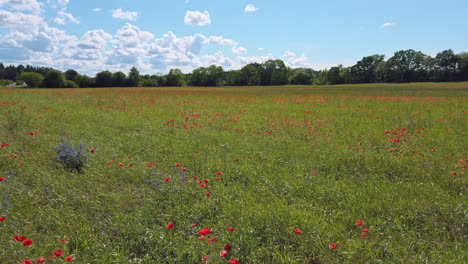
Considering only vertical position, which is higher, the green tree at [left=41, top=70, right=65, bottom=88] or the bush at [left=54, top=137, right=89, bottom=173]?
the green tree at [left=41, top=70, right=65, bottom=88]

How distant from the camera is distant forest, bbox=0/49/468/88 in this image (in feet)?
261

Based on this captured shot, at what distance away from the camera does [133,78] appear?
10550cm

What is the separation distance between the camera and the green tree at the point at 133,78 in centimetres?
10242

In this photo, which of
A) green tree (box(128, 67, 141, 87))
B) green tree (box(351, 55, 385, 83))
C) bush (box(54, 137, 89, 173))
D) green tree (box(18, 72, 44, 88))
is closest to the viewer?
bush (box(54, 137, 89, 173))

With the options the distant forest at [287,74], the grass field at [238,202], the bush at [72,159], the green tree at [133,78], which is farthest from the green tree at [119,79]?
the bush at [72,159]

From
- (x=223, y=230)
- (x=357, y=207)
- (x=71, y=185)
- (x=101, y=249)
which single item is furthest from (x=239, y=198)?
(x=71, y=185)

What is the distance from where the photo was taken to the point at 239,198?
4609 mm

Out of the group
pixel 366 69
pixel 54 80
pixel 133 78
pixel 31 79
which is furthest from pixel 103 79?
pixel 366 69

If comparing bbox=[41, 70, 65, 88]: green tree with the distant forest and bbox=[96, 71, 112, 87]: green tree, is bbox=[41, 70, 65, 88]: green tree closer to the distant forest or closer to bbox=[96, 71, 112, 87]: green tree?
the distant forest

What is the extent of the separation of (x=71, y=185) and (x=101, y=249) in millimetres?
2390

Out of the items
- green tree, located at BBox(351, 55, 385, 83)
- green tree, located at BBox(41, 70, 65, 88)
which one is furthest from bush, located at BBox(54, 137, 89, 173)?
green tree, located at BBox(351, 55, 385, 83)

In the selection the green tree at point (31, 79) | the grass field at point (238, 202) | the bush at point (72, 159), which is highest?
the green tree at point (31, 79)

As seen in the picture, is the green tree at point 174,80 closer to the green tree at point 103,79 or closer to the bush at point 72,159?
the green tree at point 103,79

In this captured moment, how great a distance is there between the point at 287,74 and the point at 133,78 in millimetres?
61152
